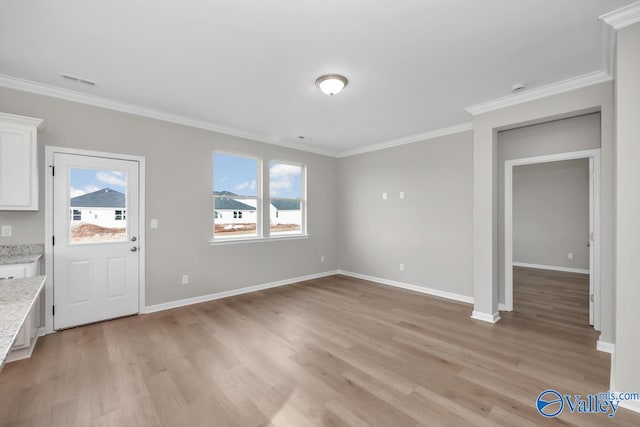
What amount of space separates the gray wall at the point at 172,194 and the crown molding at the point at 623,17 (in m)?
4.36

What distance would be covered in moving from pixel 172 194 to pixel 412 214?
390 cm

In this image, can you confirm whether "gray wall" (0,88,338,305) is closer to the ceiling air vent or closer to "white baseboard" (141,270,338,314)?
"white baseboard" (141,270,338,314)

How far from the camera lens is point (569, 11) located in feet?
6.42

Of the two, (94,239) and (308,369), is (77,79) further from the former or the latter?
(308,369)

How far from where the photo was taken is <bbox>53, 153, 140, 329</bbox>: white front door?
3.22 m

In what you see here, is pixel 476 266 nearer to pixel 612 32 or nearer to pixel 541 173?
pixel 612 32

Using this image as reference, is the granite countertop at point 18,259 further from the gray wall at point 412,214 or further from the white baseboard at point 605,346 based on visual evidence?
the white baseboard at point 605,346

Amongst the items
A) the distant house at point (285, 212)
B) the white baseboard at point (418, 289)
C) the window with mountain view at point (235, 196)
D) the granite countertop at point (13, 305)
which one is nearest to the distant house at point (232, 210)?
the window with mountain view at point (235, 196)

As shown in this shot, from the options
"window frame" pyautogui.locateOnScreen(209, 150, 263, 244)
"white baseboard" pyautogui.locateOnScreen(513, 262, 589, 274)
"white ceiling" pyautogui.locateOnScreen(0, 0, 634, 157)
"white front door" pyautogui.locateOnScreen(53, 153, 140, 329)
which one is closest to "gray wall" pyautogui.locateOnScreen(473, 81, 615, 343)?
"white ceiling" pyautogui.locateOnScreen(0, 0, 634, 157)

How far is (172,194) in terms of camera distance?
4016 mm

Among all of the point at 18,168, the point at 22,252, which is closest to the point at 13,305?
the point at 18,168

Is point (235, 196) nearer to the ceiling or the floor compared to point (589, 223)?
nearer to the ceiling

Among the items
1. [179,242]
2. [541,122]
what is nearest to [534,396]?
[541,122]

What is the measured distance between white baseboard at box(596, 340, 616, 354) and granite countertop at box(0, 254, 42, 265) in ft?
18.3
